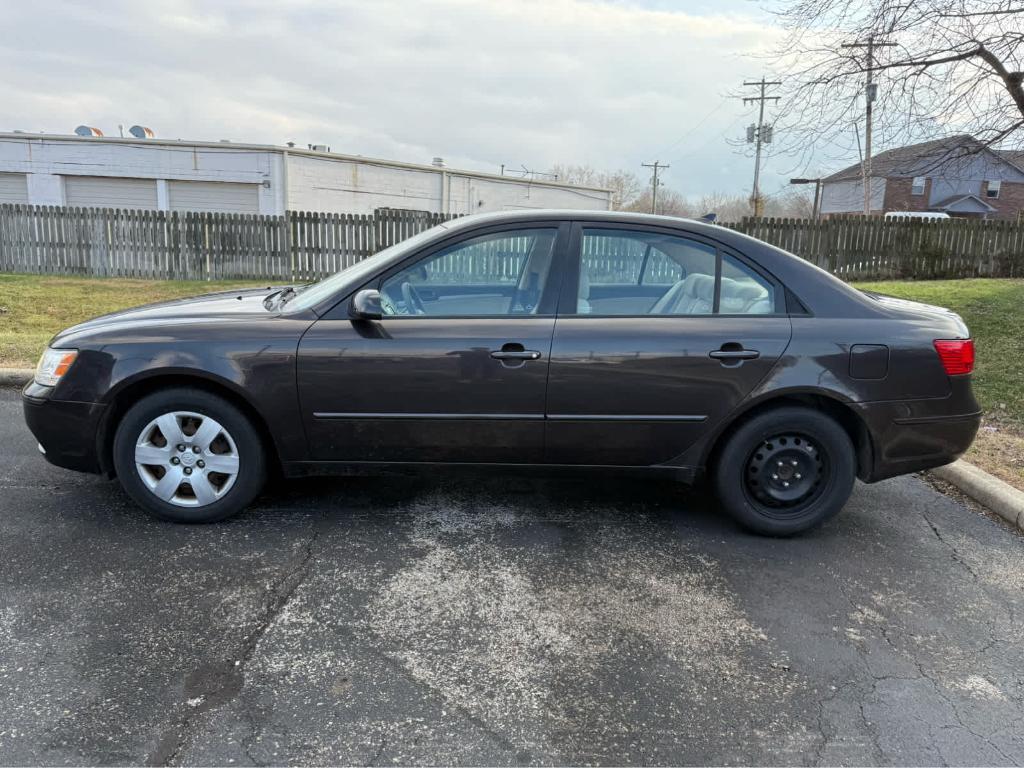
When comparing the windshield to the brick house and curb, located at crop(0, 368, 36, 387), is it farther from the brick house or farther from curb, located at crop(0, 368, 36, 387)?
the brick house

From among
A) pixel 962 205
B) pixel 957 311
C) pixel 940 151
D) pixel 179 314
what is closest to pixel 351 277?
pixel 179 314

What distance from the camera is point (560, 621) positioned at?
2877 millimetres

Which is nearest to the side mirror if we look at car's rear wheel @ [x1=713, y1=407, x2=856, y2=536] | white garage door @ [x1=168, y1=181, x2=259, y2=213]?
car's rear wheel @ [x1=713, y1=407, x2=856, y2=536]

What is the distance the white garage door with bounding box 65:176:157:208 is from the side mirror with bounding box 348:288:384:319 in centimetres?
2296

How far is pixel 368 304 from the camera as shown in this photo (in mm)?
3361

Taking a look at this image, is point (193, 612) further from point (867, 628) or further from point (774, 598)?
point (867, 628)

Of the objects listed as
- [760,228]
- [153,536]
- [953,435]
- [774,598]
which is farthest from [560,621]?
[760,228]

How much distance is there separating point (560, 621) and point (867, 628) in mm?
1270

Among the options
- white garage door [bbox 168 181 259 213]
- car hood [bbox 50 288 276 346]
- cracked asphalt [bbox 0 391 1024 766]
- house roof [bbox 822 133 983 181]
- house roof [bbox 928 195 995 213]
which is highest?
house roof [bbox 928 195 995 213]

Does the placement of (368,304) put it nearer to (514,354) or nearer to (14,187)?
(514,354)

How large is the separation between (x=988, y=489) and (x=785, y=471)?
1643 millimetres

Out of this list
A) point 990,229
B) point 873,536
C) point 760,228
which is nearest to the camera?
point 873,536

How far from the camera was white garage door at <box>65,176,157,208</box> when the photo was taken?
22.9 m

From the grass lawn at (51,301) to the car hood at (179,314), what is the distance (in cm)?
360
